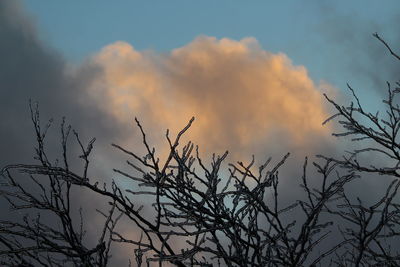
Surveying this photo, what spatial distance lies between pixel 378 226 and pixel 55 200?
10.4 ft

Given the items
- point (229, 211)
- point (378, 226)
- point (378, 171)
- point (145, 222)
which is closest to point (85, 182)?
point (145, 222)

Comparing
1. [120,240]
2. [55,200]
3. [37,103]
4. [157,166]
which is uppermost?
[37,103]

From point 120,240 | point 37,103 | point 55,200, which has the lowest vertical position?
point 120,240

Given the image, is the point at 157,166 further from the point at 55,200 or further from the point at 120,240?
the point at 55,200

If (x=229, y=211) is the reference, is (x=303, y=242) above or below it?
below

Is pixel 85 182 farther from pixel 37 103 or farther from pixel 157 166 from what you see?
pixel 37 103

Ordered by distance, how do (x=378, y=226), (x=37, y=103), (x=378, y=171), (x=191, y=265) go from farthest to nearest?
(x=37, y=103)
(x=378, y=171)
(x=191, y=265)
(x=378, y=226)

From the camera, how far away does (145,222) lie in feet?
13.6

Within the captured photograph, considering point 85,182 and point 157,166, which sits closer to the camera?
point 85,182

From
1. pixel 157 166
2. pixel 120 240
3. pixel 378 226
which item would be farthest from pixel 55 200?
pixel 378 226

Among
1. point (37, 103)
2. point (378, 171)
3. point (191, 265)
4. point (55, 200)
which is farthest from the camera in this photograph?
point (37, 103)

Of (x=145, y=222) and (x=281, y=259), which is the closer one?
(x=145, y=222)

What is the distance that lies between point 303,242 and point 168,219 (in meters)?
1.06

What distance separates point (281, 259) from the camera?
4.51m
